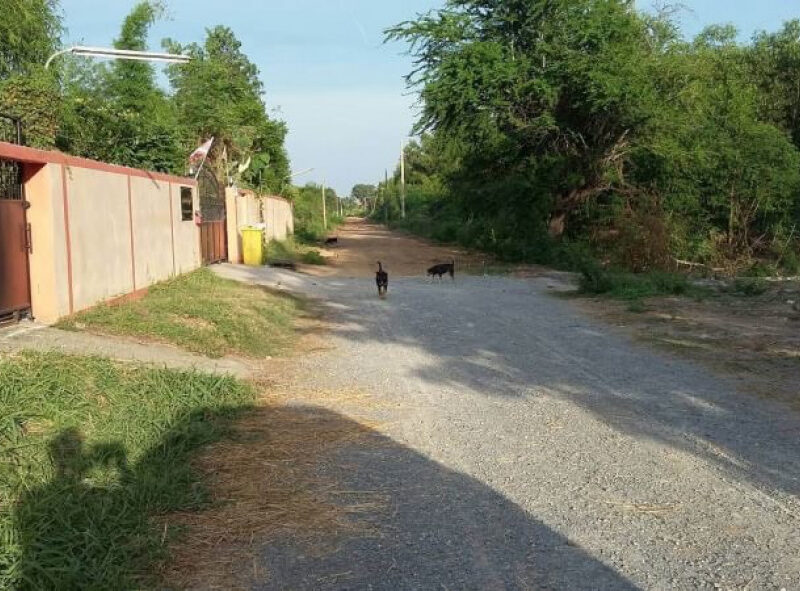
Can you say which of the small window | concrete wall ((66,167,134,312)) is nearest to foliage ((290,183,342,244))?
the small window

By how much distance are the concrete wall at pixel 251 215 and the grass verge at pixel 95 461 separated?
1652 cm

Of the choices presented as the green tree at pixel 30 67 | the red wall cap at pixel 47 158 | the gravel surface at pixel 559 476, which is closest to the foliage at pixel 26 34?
the green tree at pixel 30 67

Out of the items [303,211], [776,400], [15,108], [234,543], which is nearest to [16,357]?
[234,543]

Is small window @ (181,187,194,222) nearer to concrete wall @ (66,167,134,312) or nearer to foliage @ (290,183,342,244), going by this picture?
concrete wall @ (66,167,134,312)

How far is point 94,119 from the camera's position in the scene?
19.0 metres

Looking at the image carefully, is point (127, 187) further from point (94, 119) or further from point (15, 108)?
point (94, 119)

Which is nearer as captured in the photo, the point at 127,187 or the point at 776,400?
the point at 776,400

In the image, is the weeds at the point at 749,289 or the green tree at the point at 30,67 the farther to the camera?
the weeds at the point at 749,289

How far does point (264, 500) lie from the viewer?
4.82 metres

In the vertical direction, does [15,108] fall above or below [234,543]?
above

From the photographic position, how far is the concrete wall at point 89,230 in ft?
30.7

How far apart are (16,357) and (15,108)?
34.7 feet

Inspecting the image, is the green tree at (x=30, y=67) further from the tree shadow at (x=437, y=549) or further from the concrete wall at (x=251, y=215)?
the tree shadow at (x=437, y=549)

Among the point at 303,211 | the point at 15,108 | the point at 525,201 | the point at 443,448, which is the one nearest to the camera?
the point at 443,448
